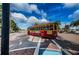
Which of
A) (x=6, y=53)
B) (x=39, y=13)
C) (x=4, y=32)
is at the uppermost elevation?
(x=39, y=13)

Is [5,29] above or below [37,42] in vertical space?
above

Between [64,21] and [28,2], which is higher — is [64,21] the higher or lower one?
the lower one

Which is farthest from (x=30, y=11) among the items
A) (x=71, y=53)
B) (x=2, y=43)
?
(x=71, y=53)

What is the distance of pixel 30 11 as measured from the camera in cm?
241

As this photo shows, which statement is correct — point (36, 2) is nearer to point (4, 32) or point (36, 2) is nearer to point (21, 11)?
point (21, 11)

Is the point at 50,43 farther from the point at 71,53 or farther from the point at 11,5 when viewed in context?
the point at 11,5

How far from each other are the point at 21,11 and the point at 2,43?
38 cm

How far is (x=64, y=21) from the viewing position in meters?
2.41

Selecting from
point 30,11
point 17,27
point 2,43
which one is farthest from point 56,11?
point 2,43

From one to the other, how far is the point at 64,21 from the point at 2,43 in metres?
0.66

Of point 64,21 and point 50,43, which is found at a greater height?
point 64,21

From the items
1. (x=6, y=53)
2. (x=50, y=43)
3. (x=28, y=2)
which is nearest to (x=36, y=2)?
(x=28, y=2)

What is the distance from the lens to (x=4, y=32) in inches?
94.5

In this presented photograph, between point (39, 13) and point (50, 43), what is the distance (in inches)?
12.9
